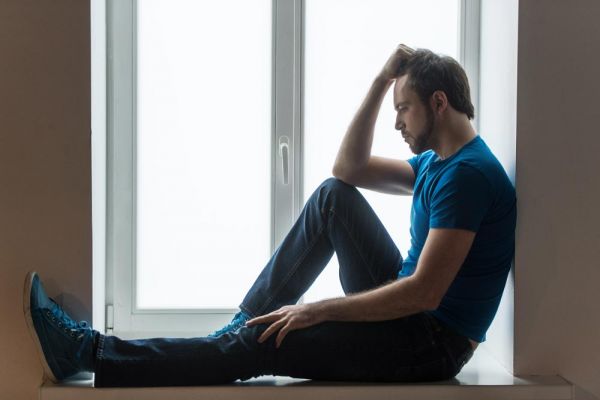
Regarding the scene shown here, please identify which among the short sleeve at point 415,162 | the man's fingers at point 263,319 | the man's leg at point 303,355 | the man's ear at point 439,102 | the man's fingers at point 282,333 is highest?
the man's ear at point 439,102

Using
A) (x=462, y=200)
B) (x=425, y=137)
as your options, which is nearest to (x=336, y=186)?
(x=425, y=137)

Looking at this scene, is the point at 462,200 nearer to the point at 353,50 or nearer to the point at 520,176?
the point at 520,176

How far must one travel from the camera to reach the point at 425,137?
1757mm

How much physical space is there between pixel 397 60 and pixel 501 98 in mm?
317

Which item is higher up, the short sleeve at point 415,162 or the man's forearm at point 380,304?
the short sleeve at point 415,162

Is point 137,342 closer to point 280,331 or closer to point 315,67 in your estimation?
point 280,331

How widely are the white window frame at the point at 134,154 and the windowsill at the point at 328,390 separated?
39 cm

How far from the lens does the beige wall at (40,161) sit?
178 centimetres

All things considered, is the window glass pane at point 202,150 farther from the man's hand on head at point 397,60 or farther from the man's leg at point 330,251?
the man's hand on head at point 397,60

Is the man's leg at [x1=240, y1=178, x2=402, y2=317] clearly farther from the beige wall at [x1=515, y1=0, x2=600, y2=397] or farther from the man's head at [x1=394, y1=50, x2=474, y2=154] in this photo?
the beige wall at [x1=515, y1=0, x2=600, y2=397]

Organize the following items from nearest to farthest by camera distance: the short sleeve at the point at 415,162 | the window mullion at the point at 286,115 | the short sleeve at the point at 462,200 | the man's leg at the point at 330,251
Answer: the short sleeve at the point at 462,200
the man's leg at the point at 330,251
the short sleeve at the point at 415,162
the window mullion at the point at 286,115

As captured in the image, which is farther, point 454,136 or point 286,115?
point 286,115

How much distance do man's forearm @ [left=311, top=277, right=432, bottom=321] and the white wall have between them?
34 cm

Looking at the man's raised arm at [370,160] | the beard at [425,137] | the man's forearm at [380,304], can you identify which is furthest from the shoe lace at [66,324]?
the beard at [425,137]
